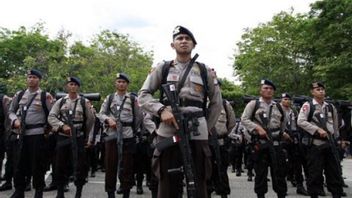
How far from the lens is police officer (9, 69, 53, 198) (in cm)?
764

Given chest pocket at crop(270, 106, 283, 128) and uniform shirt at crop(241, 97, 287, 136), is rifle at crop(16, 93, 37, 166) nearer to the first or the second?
uniform shirt at crop(241, 97, 287, 136)

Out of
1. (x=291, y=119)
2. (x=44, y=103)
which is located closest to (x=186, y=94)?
(x=44, y=103)

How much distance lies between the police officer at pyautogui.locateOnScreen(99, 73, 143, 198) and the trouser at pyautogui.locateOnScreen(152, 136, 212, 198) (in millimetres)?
3556

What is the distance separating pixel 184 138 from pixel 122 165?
3.96 m

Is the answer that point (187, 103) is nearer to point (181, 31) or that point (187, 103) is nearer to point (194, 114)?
point (194, 114)

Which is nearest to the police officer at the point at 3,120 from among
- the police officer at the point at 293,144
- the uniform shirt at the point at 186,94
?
the uniform shirt at the point at 186,94

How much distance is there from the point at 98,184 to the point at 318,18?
23894 millimetres

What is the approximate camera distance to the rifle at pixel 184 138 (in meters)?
4.29

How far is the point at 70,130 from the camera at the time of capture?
812cm

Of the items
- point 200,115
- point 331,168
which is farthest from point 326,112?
point 200,115

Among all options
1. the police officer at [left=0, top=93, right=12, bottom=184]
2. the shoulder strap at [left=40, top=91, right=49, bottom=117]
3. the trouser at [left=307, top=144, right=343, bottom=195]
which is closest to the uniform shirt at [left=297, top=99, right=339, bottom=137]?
the trouser at [left=307, top=144, right=343, bottom=195]

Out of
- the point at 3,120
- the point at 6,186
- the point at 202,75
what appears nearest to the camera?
the point at 202,75

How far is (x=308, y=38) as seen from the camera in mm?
32875

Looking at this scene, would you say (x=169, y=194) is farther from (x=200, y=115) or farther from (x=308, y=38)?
(x=308, y=38)
